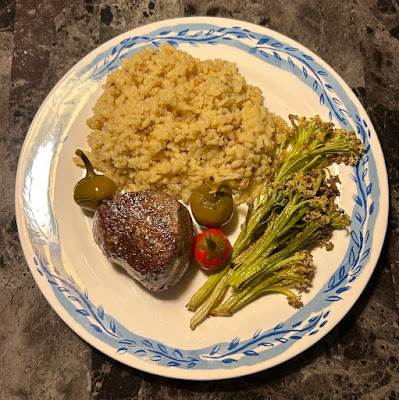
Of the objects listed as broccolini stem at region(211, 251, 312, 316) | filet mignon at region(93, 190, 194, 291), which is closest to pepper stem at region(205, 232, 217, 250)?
filet mignon at region(93, 190, 194, 291)

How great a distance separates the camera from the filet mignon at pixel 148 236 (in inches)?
127

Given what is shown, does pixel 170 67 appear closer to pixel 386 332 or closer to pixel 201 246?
pixel 201 246

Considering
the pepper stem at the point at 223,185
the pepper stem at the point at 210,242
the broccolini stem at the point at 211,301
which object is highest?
the pepper stem at the point at 223,185

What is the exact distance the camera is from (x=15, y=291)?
158 inches

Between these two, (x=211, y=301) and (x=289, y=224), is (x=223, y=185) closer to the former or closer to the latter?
(x=289, y=224)

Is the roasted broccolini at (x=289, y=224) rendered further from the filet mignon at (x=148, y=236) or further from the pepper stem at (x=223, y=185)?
the filet mignon at (x=148, y=236)

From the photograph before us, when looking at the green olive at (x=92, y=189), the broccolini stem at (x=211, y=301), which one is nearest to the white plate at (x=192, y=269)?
the broccolini stem at (x=211, y=301)

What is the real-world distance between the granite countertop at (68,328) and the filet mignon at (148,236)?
3.45ft

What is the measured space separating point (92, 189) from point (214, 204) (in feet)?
3.25

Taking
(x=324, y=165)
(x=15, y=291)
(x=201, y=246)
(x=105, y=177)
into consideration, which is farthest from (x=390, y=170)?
(x=15, y=291)

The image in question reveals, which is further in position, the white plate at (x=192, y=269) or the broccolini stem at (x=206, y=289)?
the broccolini stem at (x=206, y=289)

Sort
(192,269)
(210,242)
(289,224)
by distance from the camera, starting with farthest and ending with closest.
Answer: (192,269), (289,224), (210,242)

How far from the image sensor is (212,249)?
10.7 feet

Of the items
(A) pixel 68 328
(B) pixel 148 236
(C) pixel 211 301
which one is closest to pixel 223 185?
(B) pixel 148 236
